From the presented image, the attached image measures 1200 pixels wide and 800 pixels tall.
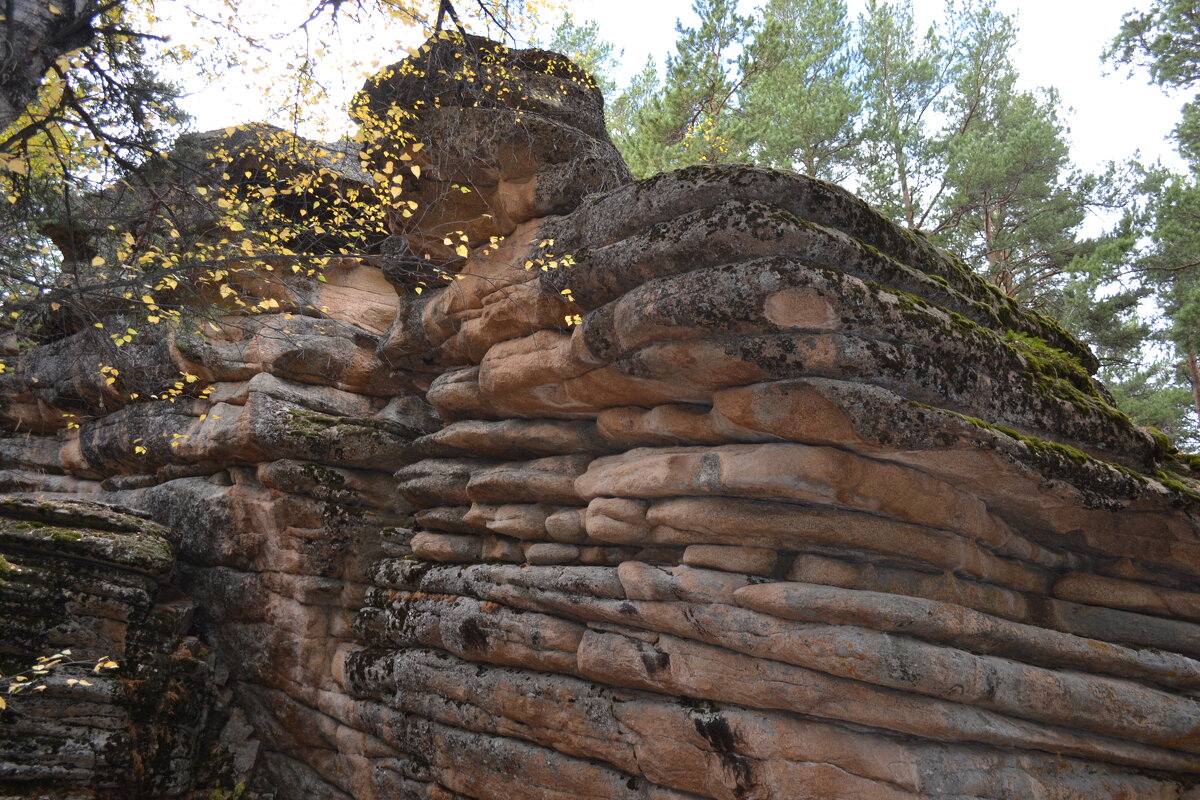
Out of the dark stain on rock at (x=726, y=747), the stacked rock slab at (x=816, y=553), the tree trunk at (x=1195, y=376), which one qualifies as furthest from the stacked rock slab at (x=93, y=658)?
the tree trunk at (x=1195, y=376)

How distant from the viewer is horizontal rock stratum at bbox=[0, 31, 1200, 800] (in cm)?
703

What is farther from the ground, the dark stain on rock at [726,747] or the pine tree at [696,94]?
the pine tree at [696,94]

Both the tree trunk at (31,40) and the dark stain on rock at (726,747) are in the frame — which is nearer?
the tree trunk at (31,40)

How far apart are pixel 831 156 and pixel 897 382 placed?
18.0 metres

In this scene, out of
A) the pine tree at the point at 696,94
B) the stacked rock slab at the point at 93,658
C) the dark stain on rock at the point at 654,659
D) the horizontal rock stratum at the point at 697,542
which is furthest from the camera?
the pine tree at the point at 696,94

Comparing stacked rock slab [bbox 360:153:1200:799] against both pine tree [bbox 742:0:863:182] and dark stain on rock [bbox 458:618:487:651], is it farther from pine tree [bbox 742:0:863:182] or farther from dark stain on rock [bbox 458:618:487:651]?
pine tree [bbox 742:0:863:182]

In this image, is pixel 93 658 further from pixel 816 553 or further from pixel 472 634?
pixel 816 553

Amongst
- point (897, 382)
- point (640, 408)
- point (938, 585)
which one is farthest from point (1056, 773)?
point (640, 408)

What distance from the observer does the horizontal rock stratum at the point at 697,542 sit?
7031 mm

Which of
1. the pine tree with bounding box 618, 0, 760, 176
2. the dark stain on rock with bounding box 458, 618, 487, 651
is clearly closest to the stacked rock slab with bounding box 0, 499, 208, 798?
the dark stain on rock with bounding box 458, 618, 487, 651

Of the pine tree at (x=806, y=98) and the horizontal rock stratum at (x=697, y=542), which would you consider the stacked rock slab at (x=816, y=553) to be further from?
the pine tree at (x=806, y=98)

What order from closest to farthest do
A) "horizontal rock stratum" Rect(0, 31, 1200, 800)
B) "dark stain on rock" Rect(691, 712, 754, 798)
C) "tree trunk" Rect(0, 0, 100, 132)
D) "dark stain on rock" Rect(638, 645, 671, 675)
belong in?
1. "tree trunk" Rect(0, 0, 100, 132)
2. "dark stain on rock" Rect(691, 712, 754, 798)
3. "horizontal rock stratum" Rect(0, 31, 1200, 800)
4. "dark stain on rock" Rect(638, 645, 671, 675)

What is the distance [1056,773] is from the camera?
702 cm

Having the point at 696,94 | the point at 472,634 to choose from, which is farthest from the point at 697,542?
the point at 696,94
